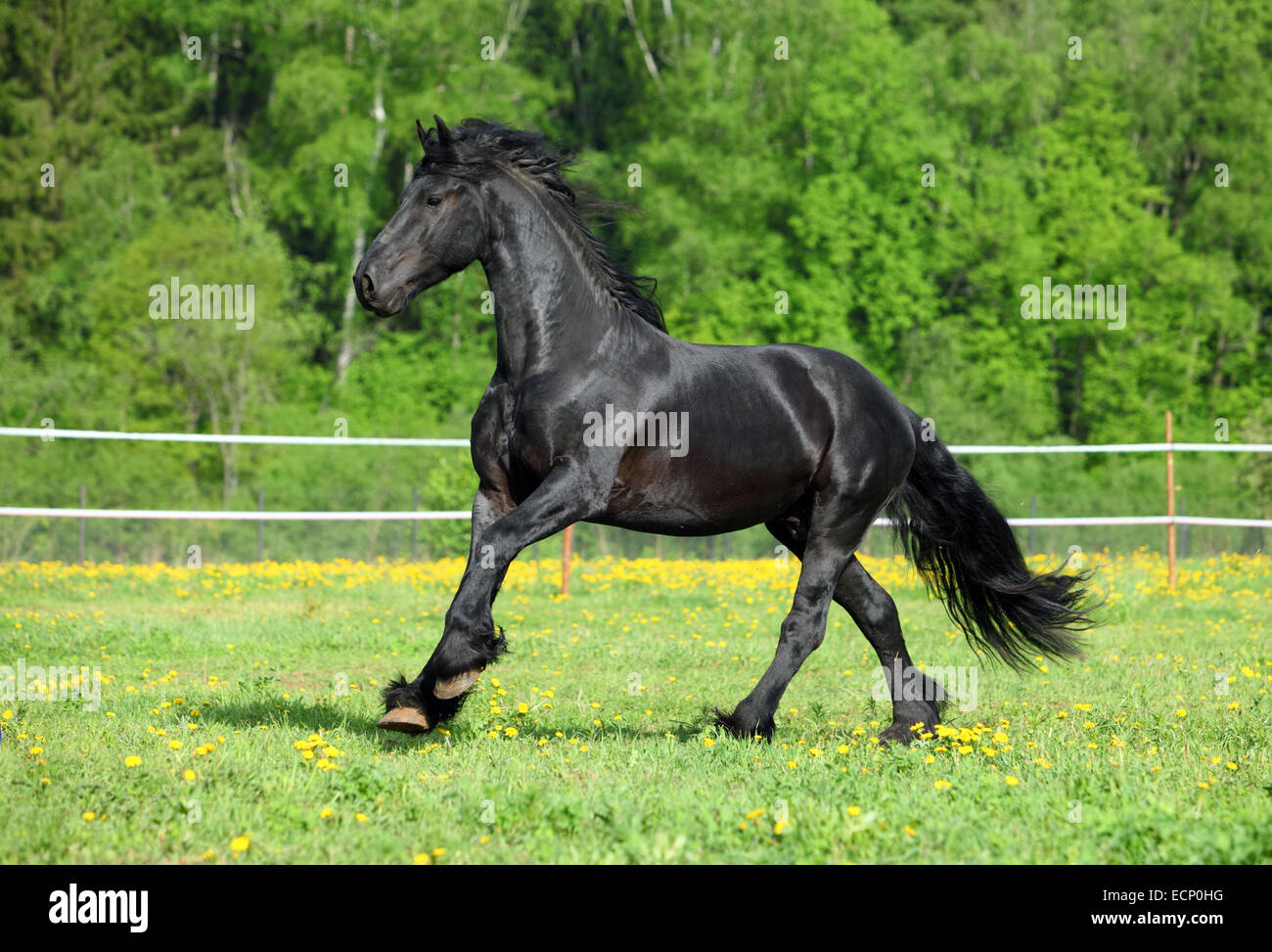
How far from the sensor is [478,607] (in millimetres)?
5383

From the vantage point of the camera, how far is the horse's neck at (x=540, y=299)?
19.0ft

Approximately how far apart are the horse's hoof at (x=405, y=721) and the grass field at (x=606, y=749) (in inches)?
6.3

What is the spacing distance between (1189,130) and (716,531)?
3977 centimetres

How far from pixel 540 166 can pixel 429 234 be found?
74 cm

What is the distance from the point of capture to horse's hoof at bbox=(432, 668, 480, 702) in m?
5.33

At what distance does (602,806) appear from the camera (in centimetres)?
433

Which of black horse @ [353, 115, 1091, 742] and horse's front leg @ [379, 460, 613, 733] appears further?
black horse @ [353, 115, 1091, 742]

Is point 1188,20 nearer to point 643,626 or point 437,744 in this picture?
point 643,626
